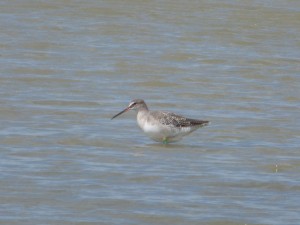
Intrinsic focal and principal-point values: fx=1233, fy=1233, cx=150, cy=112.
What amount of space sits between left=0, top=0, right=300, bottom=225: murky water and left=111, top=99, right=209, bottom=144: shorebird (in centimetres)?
16

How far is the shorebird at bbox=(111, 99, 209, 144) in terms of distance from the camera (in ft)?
43.9

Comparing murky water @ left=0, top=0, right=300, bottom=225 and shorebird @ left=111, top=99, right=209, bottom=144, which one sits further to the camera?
shorebird @ left=111, top=99, right=209, bottom=144

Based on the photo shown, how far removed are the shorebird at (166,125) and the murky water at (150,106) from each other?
16cm

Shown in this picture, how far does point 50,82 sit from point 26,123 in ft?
8.61

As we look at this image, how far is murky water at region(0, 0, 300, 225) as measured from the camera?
10414mm

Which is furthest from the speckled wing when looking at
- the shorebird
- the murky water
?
the murky water

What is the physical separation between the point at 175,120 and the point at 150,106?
1886 millimetres

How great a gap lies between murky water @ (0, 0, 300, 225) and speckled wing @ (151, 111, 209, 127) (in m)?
0.23

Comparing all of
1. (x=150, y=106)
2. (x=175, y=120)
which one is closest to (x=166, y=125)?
(x=175, y=120)

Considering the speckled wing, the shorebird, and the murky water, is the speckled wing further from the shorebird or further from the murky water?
the murky water

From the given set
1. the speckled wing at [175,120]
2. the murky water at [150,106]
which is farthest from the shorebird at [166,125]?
the murky water at [150,106]

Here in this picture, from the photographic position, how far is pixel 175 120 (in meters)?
13.5

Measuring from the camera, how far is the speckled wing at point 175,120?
13391 mm

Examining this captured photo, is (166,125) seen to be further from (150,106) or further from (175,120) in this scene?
(150,106)
